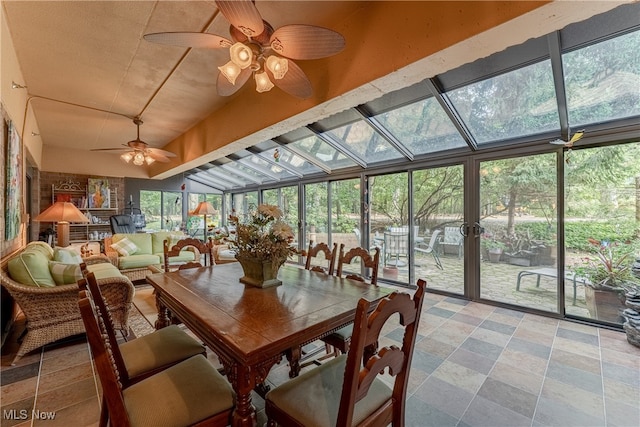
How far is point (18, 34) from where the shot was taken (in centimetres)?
221

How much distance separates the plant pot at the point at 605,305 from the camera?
2.78 m

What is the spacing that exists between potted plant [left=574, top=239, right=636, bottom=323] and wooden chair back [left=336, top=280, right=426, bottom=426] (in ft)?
10.3

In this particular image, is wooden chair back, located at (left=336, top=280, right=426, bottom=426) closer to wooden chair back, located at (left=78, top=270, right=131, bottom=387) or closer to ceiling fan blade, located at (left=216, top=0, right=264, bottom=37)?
wooden chair back, located at (left=78, top=270, right=131, bottom=387)

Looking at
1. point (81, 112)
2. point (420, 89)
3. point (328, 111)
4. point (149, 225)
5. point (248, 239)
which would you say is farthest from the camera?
point (149, 225)

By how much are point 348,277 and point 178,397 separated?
55.7 inches

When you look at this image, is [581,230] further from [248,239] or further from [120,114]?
[120,114]

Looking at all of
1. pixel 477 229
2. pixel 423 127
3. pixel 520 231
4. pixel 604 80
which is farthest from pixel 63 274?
pixel 604 80

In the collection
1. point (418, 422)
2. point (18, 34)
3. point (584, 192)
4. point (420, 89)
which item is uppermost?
point (18, 34)

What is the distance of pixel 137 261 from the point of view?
4.49m

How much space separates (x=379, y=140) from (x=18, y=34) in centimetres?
392

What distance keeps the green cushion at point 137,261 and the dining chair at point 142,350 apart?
11.1 ft

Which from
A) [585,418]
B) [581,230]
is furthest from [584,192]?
[585,418]

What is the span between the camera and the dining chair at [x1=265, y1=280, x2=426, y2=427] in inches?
35.2

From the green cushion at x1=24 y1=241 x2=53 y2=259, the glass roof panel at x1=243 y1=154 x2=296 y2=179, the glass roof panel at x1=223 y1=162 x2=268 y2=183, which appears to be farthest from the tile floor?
the glass roof panel at x1=223 y1=162 x2=268 y2=183
